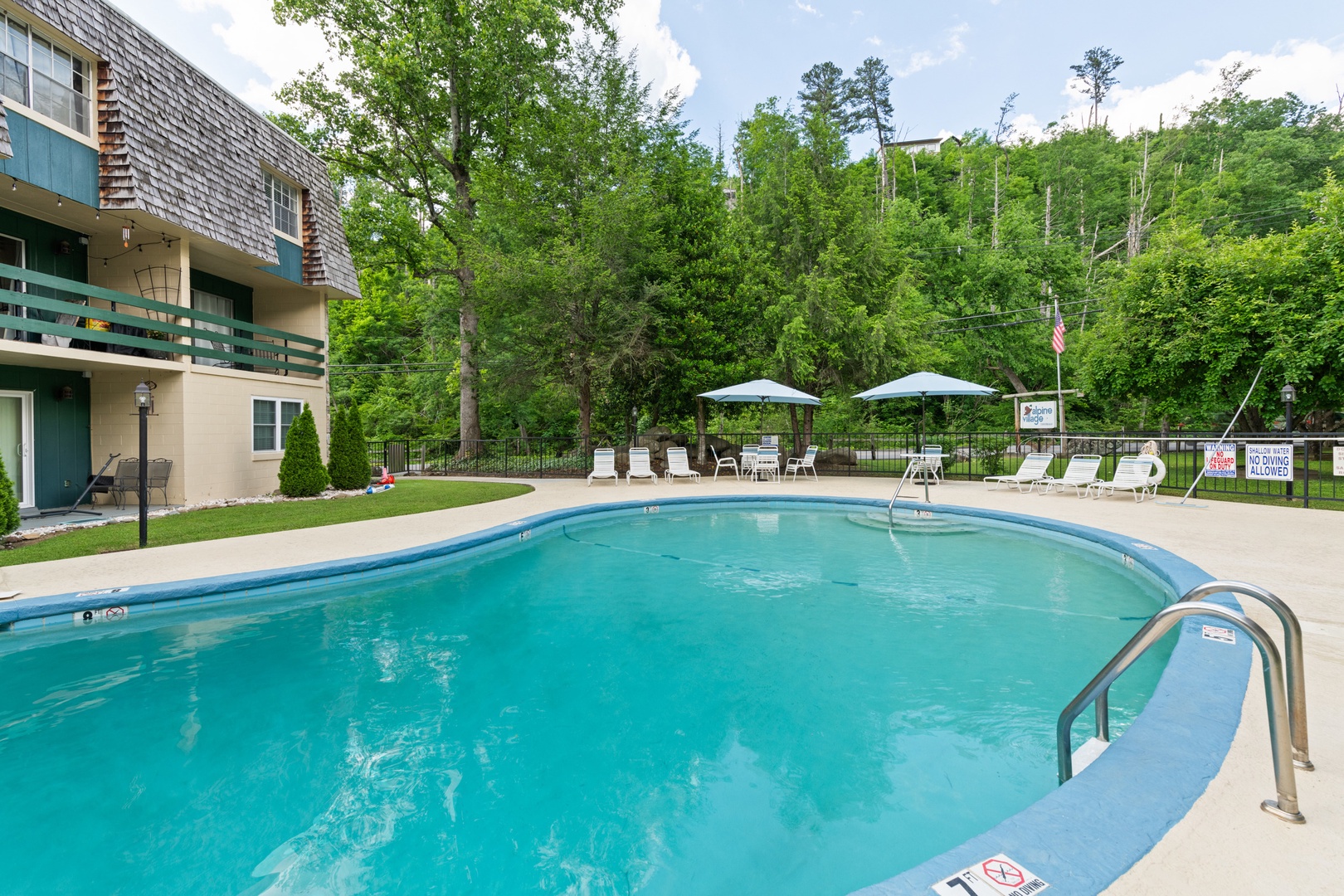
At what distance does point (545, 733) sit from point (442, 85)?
2153 centimetres

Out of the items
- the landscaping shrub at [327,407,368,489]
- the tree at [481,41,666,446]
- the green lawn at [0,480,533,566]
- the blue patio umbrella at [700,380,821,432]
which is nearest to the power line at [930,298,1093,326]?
the blue patio umbrella at [700,380,821,432]

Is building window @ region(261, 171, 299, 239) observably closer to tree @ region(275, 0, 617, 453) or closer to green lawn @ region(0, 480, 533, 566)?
tree @ region(275, 0, 617, 453)

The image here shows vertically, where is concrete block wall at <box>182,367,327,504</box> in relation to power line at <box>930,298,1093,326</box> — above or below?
below

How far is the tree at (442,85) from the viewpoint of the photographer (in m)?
17.6

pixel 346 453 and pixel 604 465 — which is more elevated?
pixel 346 453

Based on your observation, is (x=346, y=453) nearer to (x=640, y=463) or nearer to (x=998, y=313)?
(x=640, y=463)

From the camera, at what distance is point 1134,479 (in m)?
10.3

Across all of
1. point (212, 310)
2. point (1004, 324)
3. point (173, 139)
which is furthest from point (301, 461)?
point (1004, 324)

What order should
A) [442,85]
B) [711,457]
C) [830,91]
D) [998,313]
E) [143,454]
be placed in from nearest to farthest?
[143,454]
[711,457]
[442,85]
[998,313]
[830,91]

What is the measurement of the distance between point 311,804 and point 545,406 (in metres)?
22.2

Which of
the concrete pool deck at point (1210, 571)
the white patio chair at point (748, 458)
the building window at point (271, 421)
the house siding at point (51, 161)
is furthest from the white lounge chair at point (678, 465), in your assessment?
the house siding at point (51, 161)

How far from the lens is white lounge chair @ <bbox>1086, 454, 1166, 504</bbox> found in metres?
10.2

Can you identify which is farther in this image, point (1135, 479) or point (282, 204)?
point (282, 204)

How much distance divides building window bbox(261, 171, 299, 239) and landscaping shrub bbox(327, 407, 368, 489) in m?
4.50
